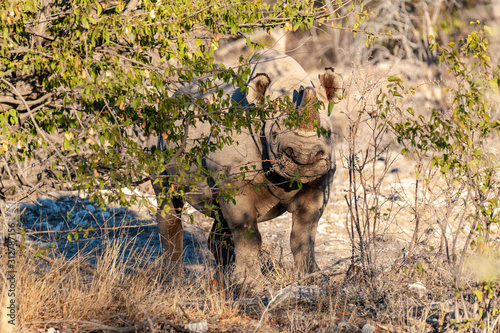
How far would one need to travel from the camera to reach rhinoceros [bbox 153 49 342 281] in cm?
493

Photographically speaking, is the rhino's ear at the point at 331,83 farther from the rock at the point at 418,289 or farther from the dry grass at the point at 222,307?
the rock at the point at 418,289

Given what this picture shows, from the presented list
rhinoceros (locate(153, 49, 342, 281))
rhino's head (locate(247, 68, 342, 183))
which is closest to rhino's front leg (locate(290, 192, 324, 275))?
rhinoceros (locate(153, 49, 342, 281))

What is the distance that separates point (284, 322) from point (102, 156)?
169 cm

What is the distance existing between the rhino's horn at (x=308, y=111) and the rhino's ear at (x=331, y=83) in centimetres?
75

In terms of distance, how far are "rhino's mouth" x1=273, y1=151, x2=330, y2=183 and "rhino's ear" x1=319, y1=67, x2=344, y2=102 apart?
815 mm

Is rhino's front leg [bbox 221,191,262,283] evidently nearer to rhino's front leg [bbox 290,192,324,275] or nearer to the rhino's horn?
rhino's front leg [bbox 290,192,324,275]

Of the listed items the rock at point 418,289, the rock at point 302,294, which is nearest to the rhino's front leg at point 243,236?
the rock at point 302,294

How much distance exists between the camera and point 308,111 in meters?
4.71

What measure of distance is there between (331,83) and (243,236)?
163 centimetres

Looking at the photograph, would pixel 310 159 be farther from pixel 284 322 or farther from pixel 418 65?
pixel 418 65

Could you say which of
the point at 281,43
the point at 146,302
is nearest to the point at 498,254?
the point at 146,302

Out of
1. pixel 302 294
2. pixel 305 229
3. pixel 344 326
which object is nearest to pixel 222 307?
pixel 302 294

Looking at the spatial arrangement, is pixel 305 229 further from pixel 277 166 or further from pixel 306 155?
pixel 306 155

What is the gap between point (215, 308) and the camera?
4402 millimetres
